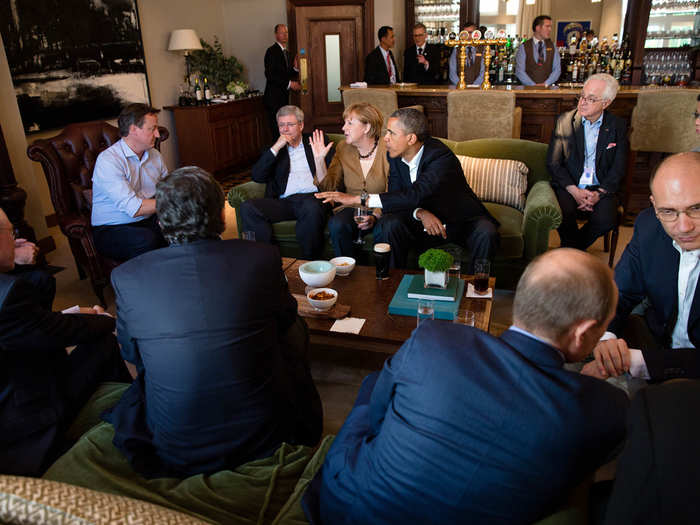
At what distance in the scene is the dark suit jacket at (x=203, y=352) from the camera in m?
1.32

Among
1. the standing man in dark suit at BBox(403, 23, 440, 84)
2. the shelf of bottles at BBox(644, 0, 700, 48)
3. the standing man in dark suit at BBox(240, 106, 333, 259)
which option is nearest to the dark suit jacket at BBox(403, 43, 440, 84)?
the standing man in dark suit at BBox(403, 23, 440, 84)

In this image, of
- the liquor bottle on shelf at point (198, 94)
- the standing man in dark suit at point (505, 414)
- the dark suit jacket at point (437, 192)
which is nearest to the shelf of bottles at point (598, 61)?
the dark suit jacket at point (437, 192)

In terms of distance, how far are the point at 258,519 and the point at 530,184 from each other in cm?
297

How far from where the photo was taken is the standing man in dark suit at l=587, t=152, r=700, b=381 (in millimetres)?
1554

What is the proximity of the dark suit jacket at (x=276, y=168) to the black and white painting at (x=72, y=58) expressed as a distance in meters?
2.20

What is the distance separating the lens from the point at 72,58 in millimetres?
4703

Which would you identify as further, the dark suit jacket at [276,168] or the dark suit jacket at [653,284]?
the dark suit jacket at [276,168]

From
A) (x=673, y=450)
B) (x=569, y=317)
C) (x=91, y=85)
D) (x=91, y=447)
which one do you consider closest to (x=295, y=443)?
(x=91, y=447)

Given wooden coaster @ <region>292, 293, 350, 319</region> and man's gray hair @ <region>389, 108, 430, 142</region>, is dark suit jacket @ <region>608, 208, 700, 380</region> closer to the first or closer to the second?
wooden coaster @ <region>292, 293, 350, 319</region>

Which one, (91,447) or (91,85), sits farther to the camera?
(91,85)

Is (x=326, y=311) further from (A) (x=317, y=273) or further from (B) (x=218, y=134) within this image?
(B) (x=218, y=134)

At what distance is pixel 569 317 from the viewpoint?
0.99 meters

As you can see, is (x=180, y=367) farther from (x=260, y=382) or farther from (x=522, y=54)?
(x=522, y=54)

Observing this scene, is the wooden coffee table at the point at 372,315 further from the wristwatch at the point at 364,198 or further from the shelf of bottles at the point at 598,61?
the shelf of bottles at the point at 598,61
